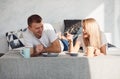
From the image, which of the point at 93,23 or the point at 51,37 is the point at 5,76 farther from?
the point at 93,23

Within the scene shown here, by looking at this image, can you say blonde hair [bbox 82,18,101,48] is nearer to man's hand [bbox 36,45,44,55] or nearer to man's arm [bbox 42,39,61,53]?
man's arm [bbox 42,39,61,53]

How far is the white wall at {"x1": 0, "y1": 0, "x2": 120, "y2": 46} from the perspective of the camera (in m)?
4.72

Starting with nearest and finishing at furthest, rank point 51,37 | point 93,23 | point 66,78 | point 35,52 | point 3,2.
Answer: point 66,78 → point 35,52 → point 93,23 → point 51,37 → point 3,2

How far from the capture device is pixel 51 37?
2936 mm

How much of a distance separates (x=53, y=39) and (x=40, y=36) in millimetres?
159

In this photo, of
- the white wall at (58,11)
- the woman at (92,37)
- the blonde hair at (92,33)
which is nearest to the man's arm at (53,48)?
the woman at (92,37)

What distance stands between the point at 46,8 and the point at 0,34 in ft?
3.23

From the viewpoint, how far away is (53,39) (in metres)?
2.92

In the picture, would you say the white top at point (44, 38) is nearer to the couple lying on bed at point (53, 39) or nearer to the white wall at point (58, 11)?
the couple lying on bed at point (53, 39)

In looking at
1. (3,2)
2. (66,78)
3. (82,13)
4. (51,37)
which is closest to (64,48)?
(51,37)

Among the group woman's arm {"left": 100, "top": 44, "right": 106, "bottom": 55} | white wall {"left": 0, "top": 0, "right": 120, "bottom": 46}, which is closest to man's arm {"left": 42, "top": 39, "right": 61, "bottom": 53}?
woman's arm {"left": 100, "top": 44, "right": 106, "bottom": 55}

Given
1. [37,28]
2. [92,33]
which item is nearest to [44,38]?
[37,28]

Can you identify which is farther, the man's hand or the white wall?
the white wall

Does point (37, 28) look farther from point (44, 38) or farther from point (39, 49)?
point (39, 49)
